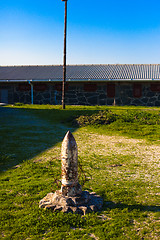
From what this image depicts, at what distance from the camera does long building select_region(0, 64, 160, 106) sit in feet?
68.4

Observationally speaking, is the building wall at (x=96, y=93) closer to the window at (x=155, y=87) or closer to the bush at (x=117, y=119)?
the window at (x=155, y=87)

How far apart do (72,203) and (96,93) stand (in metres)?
17.6

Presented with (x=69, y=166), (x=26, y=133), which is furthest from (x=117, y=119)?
(x=69, y=166)

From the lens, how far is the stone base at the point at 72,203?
434 cm

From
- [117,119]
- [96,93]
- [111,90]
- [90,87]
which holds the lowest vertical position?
[117,119]

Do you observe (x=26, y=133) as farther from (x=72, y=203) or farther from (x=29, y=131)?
(x=72, y=203)

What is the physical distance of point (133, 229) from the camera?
12.5 feet

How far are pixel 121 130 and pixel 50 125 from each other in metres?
3.59

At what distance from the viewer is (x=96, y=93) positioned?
71.1 feet

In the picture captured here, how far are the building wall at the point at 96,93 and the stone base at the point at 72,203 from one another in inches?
675

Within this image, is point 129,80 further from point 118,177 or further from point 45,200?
point 45,200

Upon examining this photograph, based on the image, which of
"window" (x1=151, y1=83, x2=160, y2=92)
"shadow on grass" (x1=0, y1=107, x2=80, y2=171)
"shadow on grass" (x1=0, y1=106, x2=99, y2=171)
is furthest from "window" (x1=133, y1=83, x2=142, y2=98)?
"shadow on grass" (x1=0, y1=107, x2=80, y2=171)

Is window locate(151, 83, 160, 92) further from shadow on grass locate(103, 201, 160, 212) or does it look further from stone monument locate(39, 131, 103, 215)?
stone monument locate(39, 131, 103, 215)

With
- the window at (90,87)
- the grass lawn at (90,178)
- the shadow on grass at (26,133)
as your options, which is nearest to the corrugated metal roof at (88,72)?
the window at (90,87)
